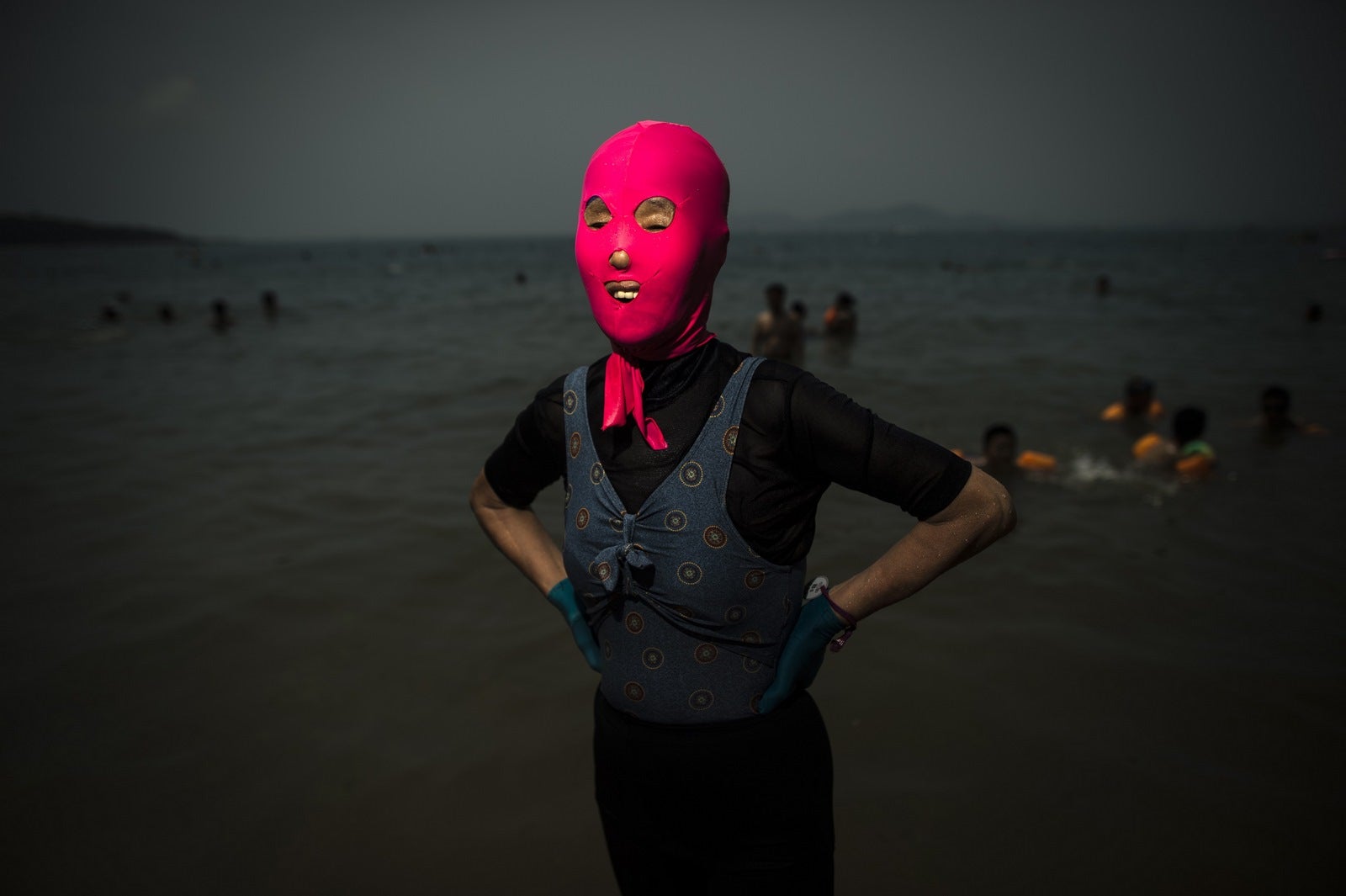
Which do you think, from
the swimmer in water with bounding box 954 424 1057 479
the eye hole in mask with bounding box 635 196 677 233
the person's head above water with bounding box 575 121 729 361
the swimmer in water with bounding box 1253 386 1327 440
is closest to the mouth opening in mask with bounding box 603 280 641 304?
the person's head above water with bounding box 575 121 729 361

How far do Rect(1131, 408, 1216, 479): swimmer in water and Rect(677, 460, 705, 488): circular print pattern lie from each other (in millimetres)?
6946

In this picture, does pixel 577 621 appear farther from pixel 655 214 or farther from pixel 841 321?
pixel 841 321

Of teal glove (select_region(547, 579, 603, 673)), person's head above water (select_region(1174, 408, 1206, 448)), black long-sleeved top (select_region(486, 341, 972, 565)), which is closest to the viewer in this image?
black long-sleeved top (select_region(486, 341, 972, 565))

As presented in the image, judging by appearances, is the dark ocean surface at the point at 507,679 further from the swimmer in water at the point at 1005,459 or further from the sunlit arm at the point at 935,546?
the sunlit arm at the point at 935,546

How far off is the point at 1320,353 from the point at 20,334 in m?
26.9

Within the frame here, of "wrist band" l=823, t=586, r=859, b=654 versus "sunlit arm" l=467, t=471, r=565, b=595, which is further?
"sunlit arm" l=467, t=471, r=565, b=595

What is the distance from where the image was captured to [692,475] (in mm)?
1360

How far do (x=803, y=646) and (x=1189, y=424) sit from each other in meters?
7.26

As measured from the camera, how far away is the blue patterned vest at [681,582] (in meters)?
1.36

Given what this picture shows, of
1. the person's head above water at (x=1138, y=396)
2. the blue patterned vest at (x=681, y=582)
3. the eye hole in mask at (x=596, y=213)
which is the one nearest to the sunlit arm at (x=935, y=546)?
the blue patterned vest at (x=681, y=582)

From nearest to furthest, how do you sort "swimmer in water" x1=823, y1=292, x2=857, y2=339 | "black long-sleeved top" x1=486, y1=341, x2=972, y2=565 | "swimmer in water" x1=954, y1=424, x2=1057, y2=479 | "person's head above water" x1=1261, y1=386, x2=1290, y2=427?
"black long-sleeved top" x1=486, y1=341, x2=972, y2=565 < "swimmer in water" x1=954, y1=424, x2=1057, y2=479 < "person's head above water" x1=1261, y1=386, x2=1290, y2=427 < "swimmer in water" x1=823, y1=292, x2=857, y2=339

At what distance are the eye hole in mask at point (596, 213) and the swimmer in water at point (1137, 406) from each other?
8.85m

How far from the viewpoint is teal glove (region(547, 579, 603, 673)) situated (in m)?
1.70

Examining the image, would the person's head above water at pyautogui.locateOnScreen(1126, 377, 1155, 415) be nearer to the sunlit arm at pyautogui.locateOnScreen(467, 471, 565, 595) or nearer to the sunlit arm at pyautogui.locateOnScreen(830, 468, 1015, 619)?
the sunlit arm at pyautogui.locateOnScreen(830, 468, 1015, 619)
